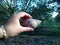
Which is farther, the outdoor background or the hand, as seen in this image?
the outdoor background

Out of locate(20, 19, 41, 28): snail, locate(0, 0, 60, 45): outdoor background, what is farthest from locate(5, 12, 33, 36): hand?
locate(0, 0, 60, 45): outdoor background

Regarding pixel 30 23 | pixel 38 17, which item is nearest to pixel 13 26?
pixel 30 23

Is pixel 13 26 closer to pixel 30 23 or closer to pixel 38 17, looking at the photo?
pixel 30 23

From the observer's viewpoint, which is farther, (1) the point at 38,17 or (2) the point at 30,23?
(1) the point at 38,17

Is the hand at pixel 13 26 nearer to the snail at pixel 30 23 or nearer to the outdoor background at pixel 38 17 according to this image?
the snail at pixel 30 23

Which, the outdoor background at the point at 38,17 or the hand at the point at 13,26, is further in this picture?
the outdoor background at the point at 38,17

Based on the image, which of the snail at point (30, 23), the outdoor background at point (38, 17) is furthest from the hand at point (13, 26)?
the outdoor background at point (38, 17)

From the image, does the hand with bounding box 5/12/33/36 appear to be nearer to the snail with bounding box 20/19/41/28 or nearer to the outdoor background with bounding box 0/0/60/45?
the snail with bounding box 20/19/41/28

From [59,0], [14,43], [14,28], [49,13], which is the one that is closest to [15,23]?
[14,28]

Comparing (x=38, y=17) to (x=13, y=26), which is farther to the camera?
(x=38, y=17)
